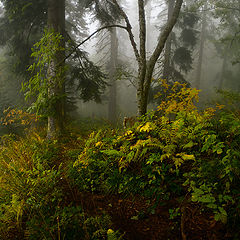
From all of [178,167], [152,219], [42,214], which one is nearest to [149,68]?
[178,167]

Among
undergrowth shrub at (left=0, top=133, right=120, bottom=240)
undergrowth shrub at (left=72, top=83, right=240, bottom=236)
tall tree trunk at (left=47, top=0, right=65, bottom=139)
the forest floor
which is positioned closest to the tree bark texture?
undergrowth shrub at (left=72, top=83, right=240, bottom=236)

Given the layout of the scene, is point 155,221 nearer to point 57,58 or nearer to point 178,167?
point 178,167

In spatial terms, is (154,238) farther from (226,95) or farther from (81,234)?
(226,95)

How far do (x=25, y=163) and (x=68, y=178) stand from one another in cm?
136

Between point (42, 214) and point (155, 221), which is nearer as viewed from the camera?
point (155, 221)

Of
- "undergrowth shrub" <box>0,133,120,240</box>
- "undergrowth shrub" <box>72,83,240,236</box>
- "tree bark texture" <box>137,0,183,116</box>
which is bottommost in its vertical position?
"undergrowth shrub" <box>0,133,120,240</box>

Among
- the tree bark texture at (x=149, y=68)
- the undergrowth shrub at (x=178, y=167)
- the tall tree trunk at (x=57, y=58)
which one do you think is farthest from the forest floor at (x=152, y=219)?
the tall tree trunk at (x=57, y=58)

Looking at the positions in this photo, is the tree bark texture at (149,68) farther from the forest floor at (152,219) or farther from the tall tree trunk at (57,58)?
the tall tree trunk at (57,58)

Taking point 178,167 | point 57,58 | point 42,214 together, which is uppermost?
point 57,58

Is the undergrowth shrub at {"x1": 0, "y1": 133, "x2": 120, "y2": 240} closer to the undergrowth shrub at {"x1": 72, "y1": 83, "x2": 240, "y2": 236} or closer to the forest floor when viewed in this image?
the forest floor

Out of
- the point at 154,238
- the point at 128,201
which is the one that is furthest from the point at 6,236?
the point at 154,238

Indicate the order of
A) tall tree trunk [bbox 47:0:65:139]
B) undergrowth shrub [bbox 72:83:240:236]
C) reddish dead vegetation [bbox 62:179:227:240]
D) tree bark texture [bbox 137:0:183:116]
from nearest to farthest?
reddish dead vegetation [bbox 62:179:227:240]
undergrowth shrub [bbox 72:83:240:236]
tree bark texture [bbox 137:0:183:116]
tall tree trunk [bbox 47:0:65:139]

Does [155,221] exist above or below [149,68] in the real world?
below

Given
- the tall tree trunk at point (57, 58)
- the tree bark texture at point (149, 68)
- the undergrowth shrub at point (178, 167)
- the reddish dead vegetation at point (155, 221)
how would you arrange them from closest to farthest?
the reddish dead vegetation at point (155, 221) → the undergrowth shrub at point (178, 167) → the tree bark texture at point (149, 68) → the tall tree trunk at point (57, 58)
